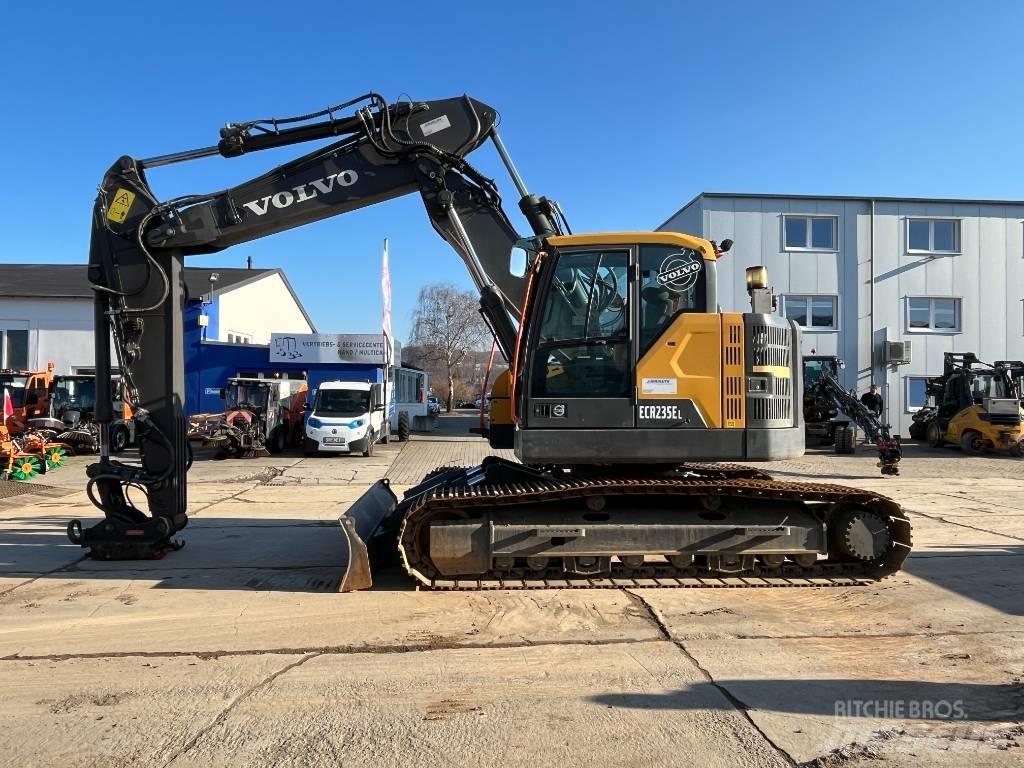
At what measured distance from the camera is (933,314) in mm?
26531

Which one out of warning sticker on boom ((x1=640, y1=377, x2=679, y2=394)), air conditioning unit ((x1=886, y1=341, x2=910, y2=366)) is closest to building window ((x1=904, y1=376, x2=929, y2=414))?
air conditioning unit ((x1=886, y1=341, x2=910, y2=366))

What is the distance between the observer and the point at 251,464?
18.8 metres

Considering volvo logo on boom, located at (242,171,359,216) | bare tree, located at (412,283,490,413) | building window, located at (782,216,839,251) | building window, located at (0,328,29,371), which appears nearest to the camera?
volvo logo on boom, located at (242,171,359,216)

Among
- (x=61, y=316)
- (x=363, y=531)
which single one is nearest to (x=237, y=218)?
(x=363, y=531)

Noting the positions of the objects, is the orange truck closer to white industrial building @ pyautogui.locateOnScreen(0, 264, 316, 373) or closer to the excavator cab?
white industrial building @ pyautogui.locateOnScreen(0, 264, 316, 373)

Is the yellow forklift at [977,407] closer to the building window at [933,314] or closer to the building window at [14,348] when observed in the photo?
the building window at [933,314]

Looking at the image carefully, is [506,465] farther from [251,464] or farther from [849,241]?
[849,241]

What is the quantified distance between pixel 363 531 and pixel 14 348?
3423 centimetres

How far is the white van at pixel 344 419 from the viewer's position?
67.1ft

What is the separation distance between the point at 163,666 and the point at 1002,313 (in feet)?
98.8

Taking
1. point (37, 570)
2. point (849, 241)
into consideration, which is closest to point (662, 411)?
point (37, 570)

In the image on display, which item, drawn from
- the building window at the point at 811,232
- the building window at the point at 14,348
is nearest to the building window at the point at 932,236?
the building window at the point at 811,232

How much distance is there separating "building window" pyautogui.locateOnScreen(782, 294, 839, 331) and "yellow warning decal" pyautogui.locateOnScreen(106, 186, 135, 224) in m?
23.6

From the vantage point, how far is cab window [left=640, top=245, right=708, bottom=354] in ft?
19.2
